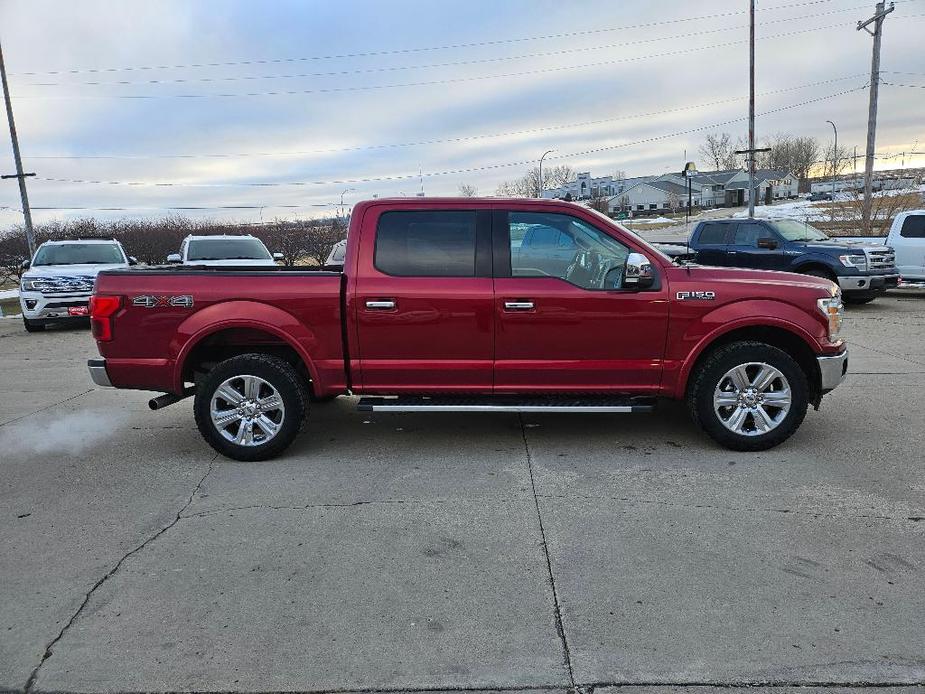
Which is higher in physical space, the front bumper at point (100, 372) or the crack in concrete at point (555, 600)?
the front bumper at point (100, 372)

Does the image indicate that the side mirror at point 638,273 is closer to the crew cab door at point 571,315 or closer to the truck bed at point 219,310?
the crew cab door at point 571,315

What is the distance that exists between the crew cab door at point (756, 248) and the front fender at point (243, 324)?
36.5 ft

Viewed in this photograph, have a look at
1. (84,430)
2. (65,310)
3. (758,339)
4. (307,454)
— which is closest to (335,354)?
(307,454)

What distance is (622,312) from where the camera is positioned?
4.83 meters

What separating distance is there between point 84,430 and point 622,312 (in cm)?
481

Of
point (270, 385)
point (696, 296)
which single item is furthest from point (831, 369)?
point (270, 385)

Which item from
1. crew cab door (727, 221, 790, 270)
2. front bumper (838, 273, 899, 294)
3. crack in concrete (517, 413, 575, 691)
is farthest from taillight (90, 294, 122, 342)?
front bumper (838, 273, 899, 294)

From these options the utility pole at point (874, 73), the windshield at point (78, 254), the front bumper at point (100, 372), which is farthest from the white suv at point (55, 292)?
the utility pole at point (874, 73)

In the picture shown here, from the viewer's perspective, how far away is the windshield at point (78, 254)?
1382 centimetres

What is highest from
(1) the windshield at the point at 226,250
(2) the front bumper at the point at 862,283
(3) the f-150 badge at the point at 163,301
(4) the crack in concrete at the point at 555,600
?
(1) the windshield at the point at 226,250

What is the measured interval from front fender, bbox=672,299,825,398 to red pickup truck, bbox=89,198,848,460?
1 centimetres

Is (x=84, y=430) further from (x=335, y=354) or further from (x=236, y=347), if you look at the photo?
(x=335, y=354)

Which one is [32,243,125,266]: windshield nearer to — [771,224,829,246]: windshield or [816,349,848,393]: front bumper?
[816,349,848,393]: front bumper

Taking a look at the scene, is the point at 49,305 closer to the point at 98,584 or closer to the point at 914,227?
the point at 98,584
